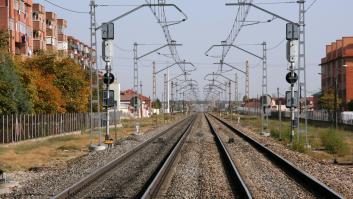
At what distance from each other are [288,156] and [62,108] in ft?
121

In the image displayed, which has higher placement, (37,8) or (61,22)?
(61,22)

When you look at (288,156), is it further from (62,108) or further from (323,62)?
(323,62)

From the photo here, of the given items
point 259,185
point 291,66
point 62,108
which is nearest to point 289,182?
point 259,185

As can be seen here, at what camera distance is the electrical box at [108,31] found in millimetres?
33094

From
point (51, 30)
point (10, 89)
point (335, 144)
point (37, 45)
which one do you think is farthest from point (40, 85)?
point (51, 30)

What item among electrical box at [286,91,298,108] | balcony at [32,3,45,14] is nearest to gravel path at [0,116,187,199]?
electrical box at [286,91,298,108]

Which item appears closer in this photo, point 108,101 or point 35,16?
point 108,101

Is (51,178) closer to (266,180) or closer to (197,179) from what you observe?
(197,179)

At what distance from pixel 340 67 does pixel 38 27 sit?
60013mm

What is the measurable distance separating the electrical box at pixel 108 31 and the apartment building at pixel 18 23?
141ft

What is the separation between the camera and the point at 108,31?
3316 cm

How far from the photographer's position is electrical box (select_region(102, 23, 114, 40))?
33094 millimetres

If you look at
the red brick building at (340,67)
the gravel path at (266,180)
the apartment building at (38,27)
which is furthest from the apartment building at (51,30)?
the gravel path at (266,180)

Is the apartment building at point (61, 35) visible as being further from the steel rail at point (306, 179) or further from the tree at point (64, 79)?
the steel rail at point (306, 179)
